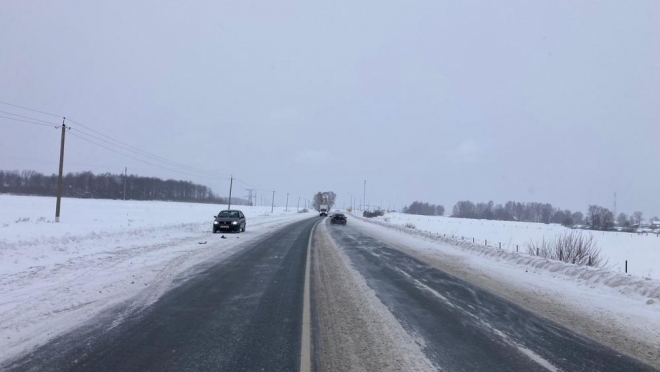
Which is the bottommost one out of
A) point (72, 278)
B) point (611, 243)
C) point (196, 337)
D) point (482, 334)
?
point (611, 243)

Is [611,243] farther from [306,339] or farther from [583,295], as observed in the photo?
[306,339]

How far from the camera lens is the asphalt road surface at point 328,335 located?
4723mm

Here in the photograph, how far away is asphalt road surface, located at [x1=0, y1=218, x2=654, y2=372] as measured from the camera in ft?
15.5

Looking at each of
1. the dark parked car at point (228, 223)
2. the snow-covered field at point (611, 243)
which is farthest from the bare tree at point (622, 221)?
the dark parked car at point (228, 223)

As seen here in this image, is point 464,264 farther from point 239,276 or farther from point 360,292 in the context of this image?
point 239,276

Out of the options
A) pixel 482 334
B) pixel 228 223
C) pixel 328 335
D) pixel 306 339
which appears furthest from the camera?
pixel 228 223

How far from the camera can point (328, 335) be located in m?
5.79

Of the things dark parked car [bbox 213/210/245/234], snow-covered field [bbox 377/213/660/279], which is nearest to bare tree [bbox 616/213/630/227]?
snow-covered field [bbox 377/213/660/279]

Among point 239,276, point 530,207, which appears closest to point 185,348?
point 239,276

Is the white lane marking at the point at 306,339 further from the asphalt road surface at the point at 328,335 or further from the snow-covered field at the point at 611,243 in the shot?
the snow-covered field at the point at 611,243

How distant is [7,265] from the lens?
36.7ft

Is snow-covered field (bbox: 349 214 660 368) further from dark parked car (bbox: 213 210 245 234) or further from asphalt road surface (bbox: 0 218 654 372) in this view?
dark parked car (bbox: 213 210 245 234)

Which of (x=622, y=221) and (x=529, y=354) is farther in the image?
(x=622, y=221)

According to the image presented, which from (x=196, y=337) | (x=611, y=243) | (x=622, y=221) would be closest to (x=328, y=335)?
(x=196, y=337)
